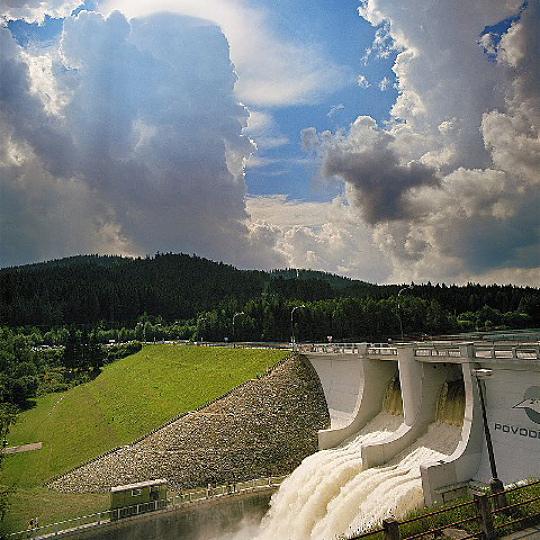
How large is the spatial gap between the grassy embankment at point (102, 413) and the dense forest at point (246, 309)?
800 inches

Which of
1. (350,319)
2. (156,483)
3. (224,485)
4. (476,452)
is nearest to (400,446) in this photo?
(476,452)

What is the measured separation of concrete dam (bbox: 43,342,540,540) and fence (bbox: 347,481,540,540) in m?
6.56

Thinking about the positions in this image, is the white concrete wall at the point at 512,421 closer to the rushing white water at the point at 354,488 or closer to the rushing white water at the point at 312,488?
the rushing white water at the point at 354,488

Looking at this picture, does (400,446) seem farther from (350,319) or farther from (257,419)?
(350,319)

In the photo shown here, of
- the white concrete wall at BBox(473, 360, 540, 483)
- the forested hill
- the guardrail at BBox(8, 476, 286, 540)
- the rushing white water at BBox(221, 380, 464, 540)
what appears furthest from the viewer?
the forested hill

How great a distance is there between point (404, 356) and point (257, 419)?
1796 cm

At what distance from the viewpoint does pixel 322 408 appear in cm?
4644

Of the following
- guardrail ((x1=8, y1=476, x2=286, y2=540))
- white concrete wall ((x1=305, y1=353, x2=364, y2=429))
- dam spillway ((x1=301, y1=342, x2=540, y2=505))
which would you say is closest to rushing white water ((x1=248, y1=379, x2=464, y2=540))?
dam spillway ((x1=301, y1=342, x2=540, y2=505))

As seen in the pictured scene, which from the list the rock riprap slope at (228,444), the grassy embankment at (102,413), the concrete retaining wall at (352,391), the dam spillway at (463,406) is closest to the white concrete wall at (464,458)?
the dam spillway at (463,406)

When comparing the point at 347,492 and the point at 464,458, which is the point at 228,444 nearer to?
the point at 347,492

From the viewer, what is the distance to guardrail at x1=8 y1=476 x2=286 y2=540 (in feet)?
98.9

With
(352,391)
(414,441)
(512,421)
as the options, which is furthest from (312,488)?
(512,421)

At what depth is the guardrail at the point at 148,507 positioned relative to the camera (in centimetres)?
3014

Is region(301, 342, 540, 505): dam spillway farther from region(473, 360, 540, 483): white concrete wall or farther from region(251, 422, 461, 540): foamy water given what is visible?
region(251, 422, 461, 540): foamy water
